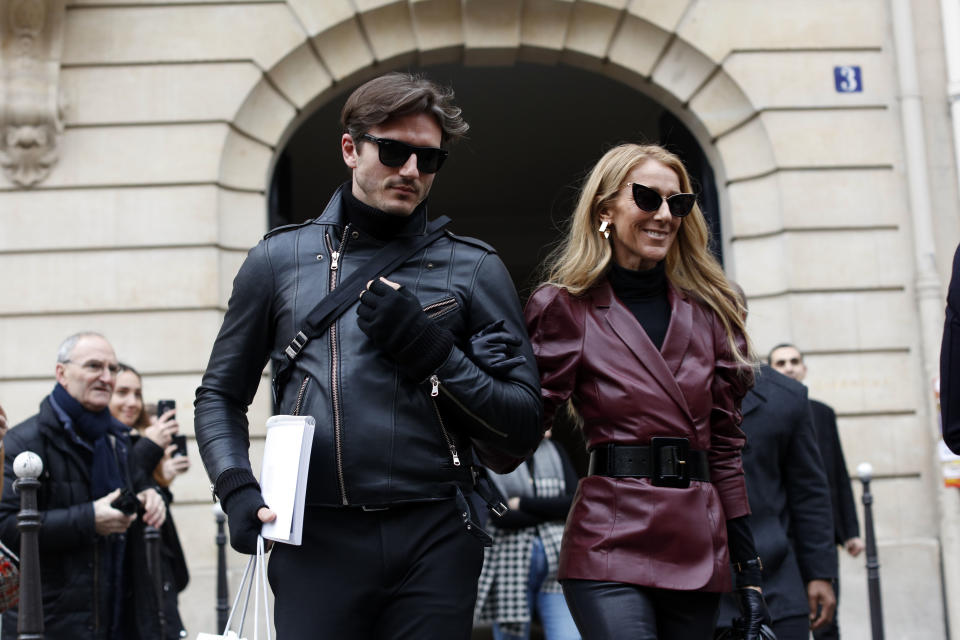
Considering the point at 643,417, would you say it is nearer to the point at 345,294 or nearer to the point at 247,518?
the point at 345,294

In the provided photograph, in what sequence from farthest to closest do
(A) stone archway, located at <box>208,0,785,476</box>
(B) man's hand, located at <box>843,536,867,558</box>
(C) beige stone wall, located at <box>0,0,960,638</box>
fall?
1. (A) stone archway, located at <box>208,0,785,476</box>
2. (C) beige stone wall, located at <box>0,0,960,638</box>
3. (B) man's hand, located at <box>843,536,867,558</box>

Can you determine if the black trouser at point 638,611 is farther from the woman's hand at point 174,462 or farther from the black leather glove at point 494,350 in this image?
the woman's hand at point 174,462

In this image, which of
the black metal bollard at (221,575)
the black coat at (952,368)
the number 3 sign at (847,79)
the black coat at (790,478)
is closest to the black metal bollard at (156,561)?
the black metal bollard at (221,575)

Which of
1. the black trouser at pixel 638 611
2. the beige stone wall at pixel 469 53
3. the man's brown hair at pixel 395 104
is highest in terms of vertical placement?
the beige stone wall at pixel 469 53

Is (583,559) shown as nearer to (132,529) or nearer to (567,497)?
(132,529)

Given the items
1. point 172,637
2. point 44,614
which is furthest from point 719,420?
point 172,637

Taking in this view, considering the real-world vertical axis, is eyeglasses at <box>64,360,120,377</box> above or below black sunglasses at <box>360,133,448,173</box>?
below

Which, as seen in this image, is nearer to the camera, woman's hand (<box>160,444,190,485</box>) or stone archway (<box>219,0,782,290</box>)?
woman's hand (<box>160,444,190,485</box>)

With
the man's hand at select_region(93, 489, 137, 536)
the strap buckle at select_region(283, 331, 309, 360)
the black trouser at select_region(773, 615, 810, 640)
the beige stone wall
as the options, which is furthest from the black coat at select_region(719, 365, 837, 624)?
the beige stone wall

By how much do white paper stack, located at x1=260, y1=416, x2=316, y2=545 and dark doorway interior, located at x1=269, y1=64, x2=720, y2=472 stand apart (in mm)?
6883

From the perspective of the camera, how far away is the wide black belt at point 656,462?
337 cm

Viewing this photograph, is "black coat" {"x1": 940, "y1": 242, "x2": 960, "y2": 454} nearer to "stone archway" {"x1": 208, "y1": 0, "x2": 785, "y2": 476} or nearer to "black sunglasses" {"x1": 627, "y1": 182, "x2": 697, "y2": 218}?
"black sunglasses" {"x1": 627, "y1": 182, "x2": 697, "y2": 218}

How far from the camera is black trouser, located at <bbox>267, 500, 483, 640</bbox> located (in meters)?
2.70

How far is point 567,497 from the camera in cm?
720
